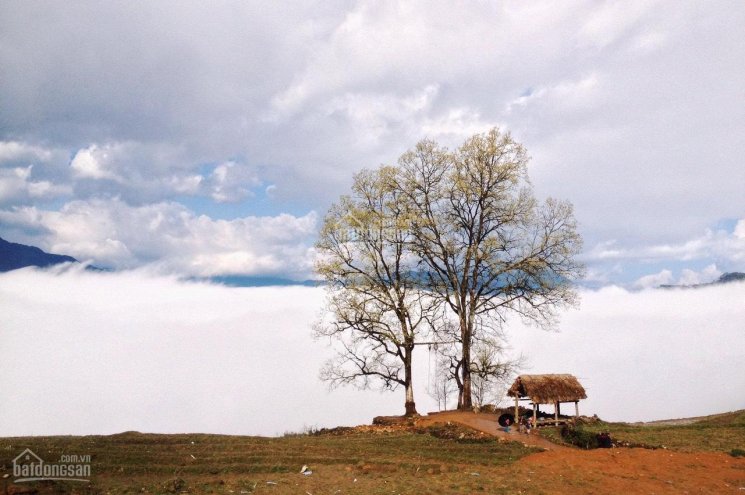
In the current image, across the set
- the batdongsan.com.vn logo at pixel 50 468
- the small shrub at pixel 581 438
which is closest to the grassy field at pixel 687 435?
the small shrub at pixel 581 438

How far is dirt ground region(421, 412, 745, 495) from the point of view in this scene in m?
16.3

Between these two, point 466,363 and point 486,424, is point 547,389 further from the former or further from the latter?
point 466,363

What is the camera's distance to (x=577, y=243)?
3161cm

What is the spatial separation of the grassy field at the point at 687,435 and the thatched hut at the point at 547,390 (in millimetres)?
1659

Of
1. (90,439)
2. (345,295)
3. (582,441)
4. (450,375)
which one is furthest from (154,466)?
(450,375)

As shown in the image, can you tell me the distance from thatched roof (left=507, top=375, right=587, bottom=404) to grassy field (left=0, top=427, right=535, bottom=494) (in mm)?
5912

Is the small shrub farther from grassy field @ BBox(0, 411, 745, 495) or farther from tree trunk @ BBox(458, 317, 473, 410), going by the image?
tree trunk @ BBox(458, 317, 473, 410)

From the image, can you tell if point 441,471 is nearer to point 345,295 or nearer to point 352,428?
point 352,428

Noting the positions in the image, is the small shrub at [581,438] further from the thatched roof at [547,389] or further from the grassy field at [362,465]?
the thatched roof at [547,389]

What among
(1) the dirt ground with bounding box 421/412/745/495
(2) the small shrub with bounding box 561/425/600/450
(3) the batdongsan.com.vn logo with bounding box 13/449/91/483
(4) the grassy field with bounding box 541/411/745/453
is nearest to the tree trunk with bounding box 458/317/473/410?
(4) the grassy field with bounding box 541/411/745/453

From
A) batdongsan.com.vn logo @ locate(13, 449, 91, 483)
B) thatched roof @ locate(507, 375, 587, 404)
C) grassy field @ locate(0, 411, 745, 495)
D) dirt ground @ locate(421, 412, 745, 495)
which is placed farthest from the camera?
thatched roof @ locate(507, 375, 587, 404)

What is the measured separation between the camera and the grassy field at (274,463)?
1516 centimetres

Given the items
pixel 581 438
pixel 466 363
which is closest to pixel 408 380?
pixel 466 363

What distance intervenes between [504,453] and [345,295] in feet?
45.0
